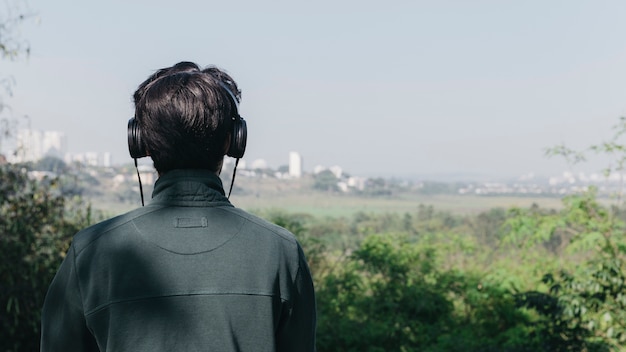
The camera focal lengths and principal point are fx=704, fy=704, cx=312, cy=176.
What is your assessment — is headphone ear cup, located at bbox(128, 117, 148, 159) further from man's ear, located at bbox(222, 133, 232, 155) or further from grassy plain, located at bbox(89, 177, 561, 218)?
grassy plain, located at bbox(89, 177, 561, 218)

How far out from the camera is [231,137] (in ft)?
3.45

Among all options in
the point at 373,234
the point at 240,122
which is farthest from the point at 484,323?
the point at 240,122

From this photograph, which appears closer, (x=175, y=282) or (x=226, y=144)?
(x=175, y=282)

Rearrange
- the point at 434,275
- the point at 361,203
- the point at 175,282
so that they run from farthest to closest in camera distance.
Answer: the point at 361,203 < the point at 434,275 < the point at 175,282

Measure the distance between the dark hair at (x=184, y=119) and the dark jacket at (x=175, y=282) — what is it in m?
0.03

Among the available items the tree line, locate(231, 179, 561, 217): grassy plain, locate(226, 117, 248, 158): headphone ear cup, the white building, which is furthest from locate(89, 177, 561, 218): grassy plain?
locate(226, 117, 248, 158): headphone ear cup

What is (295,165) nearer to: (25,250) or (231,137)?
(25,250)

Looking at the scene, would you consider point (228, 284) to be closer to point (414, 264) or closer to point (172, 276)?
point (172, 276)

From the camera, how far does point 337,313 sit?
611 cm

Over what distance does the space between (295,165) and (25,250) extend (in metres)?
5.75

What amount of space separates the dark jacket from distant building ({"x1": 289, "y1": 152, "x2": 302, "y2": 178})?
9208 millimetres

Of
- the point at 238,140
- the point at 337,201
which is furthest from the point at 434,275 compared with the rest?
the point at 238,140

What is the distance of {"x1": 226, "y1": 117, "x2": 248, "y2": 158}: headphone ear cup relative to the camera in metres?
1.06

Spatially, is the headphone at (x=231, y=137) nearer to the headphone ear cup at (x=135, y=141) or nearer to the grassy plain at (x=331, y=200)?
the headphone ear cup at (x=135, y=141)
